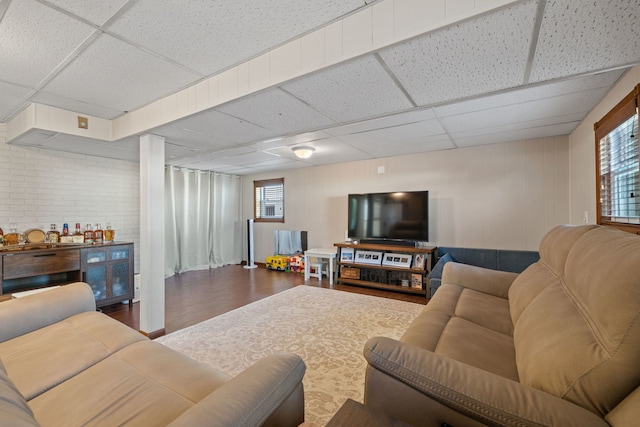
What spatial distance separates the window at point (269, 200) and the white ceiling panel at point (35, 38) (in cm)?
439

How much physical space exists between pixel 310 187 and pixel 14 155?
14.3ft

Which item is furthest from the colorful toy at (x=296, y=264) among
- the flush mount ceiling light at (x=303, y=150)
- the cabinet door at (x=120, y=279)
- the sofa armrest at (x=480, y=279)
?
the sofa armrest at (x=480, y=279)

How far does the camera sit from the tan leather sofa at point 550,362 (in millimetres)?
734

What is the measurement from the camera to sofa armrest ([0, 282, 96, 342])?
1.52 metres

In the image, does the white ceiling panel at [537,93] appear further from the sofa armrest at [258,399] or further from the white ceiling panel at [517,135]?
the sofa armrest at [258,399]

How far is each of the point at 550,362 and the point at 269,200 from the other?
19.7 feet

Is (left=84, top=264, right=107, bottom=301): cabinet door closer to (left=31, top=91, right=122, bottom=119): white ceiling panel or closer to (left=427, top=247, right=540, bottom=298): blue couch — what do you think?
(left=31, top=91, right=122, bottom=119): white ceiling panel

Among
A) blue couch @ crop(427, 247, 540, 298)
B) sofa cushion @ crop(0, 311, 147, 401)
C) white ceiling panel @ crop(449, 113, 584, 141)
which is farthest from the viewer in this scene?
blue couch @ crop(427, 247, 540, 298)

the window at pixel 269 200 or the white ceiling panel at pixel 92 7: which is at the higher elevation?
the white ceiling panel at pixel 92 7

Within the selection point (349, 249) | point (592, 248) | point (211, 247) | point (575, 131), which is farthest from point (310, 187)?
point (592, 248)

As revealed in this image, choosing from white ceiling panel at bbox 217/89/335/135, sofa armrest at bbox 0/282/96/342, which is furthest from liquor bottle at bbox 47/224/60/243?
white ceiling panel at bbox 217/89/335/135

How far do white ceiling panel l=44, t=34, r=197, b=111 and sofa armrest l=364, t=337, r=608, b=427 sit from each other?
7.57ft

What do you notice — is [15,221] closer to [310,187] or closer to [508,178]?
[310,187]

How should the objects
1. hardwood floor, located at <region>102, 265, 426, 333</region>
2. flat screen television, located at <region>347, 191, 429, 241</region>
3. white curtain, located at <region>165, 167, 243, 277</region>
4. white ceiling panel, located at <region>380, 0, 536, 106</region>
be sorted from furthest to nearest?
white curtain, located at <region>165, 167, 243, 277</region> → flat screen television, located at <region>347, 191, 429, 241</region> → hardwood floor, located at <region>102, 265, 426, 333</region> → white ceiling panel, located at <region>380, 0, 536, 106</region>
